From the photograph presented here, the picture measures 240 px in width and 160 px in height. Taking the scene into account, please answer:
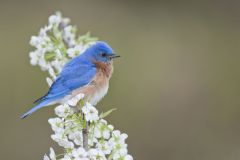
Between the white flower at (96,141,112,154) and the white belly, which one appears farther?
the white belly

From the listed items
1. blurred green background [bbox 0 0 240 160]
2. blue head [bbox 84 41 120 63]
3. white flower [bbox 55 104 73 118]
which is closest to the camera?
white flower [bbox 55 104 73 118]

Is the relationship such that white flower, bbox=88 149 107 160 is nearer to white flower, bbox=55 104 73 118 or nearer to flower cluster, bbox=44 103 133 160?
flower cluster, bbox=44 103 133 160

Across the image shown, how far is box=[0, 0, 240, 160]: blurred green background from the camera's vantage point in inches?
408

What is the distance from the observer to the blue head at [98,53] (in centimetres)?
478

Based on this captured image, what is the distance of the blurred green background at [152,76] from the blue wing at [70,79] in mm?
4946

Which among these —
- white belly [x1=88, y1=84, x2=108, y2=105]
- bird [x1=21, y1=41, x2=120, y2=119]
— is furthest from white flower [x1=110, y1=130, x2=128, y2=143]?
white belly [x1=88, y1=84, x2=108, y2=105]

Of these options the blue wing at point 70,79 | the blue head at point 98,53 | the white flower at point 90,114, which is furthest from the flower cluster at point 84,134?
the blue head at point 98,53

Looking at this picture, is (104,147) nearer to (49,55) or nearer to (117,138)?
(117,138)

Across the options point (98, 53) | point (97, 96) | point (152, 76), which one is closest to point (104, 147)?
point (97, 96)

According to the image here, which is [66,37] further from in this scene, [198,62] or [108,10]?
[108,10]

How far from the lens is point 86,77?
15.6 feet

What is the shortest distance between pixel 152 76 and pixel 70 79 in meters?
7.54

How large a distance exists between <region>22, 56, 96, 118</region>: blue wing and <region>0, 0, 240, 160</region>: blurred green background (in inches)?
195

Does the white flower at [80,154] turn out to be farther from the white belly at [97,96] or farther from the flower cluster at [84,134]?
the white belly at [97,96]
